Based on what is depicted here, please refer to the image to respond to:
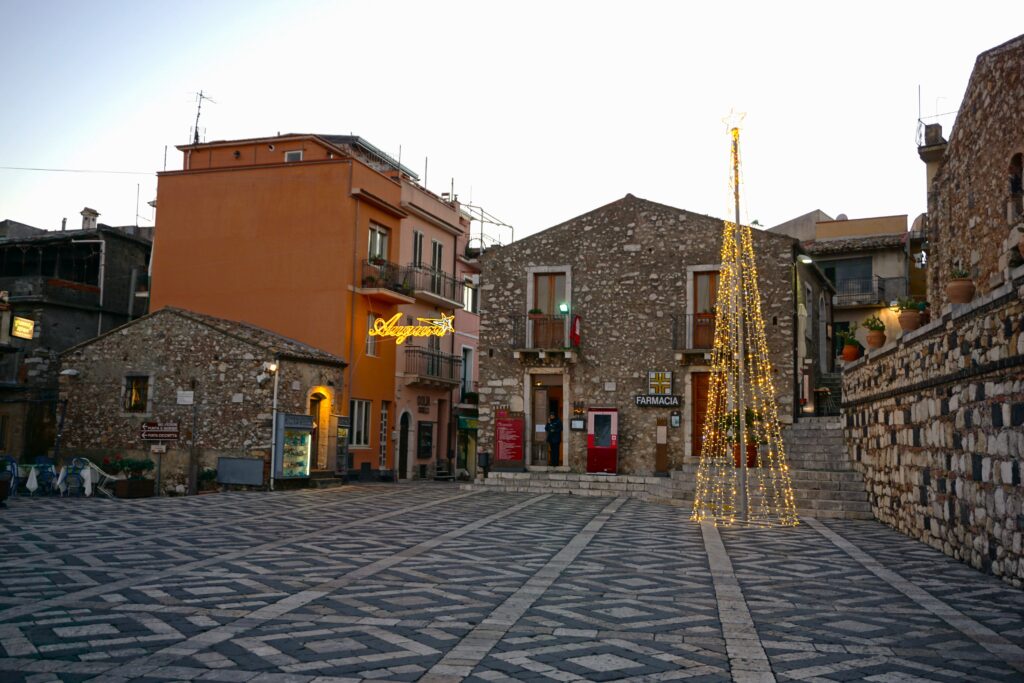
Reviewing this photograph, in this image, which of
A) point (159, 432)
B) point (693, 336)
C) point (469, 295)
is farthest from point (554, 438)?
point (469, 295)

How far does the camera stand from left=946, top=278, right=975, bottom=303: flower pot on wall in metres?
9.95

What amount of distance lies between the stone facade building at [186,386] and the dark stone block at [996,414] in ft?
50.2

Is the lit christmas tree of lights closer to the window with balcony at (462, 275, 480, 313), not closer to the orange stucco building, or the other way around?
the orange stucco building

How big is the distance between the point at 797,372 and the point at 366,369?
1201cm

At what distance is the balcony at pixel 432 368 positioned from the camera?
27.2 meters

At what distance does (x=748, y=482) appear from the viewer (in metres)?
16.0

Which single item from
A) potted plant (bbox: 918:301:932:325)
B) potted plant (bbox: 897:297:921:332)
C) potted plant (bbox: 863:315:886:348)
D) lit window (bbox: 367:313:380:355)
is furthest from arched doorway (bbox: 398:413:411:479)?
potted plant (bbox: 897:297:921:332)

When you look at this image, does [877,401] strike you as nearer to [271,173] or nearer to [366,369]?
[366,369]

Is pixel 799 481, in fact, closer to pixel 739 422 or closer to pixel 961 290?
pixel 739 422

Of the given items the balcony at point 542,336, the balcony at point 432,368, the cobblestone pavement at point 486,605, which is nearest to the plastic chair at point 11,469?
the cobblestone pavement at point 486,605

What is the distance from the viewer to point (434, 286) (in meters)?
28.6

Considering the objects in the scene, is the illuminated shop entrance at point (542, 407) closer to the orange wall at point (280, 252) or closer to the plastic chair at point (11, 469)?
the orange wall at point (280, 252)

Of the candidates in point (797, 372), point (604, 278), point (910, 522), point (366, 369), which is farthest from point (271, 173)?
point (910, 522)

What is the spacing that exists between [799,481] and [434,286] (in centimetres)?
1617
